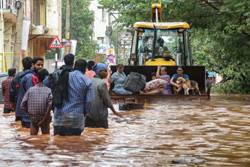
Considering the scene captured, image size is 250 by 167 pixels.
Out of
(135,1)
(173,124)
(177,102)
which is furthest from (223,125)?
(135,1)

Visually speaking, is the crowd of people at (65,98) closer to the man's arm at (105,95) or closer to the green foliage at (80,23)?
the man's arm at (105,95)

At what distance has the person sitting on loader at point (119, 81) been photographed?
21000mm

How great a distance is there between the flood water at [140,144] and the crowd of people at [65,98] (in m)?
0.23

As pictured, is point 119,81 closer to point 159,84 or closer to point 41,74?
point 159,84

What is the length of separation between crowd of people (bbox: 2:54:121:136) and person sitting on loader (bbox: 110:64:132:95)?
8.44m

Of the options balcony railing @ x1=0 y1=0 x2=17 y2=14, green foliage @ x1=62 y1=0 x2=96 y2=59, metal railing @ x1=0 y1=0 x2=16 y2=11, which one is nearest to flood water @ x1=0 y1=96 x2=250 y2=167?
balcony railing @ x1=0 y1=0 x2=17 y2=14

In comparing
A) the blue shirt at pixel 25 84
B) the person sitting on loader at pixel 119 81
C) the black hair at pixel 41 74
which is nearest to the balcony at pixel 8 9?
the person sitting on loader at pixel 119 81

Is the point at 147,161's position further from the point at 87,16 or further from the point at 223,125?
the point at 87,16

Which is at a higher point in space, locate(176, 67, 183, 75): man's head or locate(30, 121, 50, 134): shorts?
locate(176, 67, 183, 75): man's head

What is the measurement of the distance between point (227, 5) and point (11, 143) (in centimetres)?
1512

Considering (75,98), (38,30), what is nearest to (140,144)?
(75,98)

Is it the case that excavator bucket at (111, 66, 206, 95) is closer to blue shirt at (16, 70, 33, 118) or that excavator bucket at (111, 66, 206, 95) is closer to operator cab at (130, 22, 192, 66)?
operator cab at (130, 22, 192, 66)

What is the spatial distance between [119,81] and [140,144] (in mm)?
10112

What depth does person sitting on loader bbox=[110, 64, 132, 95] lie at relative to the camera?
21000mm
